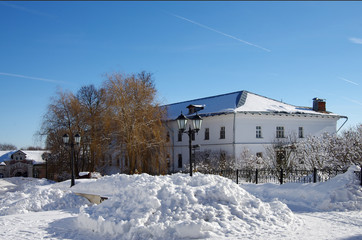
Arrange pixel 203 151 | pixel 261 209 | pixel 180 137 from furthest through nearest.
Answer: pixel 180 137 < pixel 203 151 < pixel 261 209

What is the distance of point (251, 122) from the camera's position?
33812 mm

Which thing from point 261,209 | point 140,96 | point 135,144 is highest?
point 140,96

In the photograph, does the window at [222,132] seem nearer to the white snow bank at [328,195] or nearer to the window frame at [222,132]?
the window frame at [222,132]

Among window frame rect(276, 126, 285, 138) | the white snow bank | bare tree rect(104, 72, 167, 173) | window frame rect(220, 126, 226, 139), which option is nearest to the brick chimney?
window frame rect(276, 126, 285, 138)

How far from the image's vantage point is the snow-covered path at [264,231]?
845 cm

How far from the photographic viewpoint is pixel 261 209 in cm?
977

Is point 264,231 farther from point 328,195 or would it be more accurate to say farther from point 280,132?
point 280,132

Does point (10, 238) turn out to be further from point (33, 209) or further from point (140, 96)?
point (140, 96)

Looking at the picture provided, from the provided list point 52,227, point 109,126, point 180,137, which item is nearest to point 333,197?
point 52,227

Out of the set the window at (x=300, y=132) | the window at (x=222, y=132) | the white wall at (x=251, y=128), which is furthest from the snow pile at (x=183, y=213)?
the window at (x=300, y=132)

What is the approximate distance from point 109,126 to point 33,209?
14.6 m

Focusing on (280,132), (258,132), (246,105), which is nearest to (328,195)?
(258,132)

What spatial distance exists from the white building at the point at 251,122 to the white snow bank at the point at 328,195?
17547 millimetres

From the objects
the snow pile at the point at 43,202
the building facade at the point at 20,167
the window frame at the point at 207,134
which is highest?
the window frame at the point at 207,134
